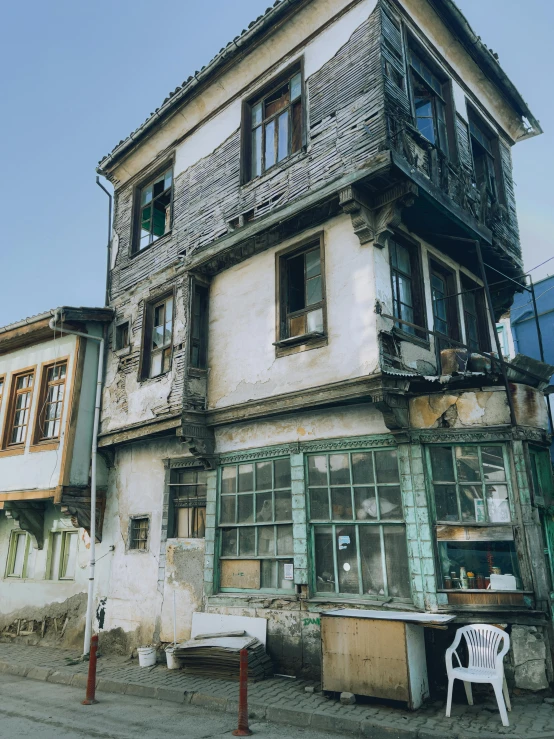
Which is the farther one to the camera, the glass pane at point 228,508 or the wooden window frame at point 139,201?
the wooden window frame at point 139,201

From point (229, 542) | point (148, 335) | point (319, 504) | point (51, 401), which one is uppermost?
point (148, 335)

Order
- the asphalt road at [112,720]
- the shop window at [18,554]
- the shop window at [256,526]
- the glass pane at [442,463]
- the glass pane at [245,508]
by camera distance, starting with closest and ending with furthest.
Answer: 1. the asphalt road at [112,720]
2. the glass pane at [442,463]
3. the shop window at [256,526]
4. the glass pane at [245,508]
5. the shop window at [18,554]

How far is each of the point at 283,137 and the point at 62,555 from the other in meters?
10.2

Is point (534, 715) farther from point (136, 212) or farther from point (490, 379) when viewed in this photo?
point (136, 212)

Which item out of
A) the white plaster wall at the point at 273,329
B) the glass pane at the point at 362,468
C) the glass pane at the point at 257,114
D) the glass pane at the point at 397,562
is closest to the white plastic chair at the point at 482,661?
the glass pane at the point at 397,562

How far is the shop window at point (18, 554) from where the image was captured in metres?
13.4

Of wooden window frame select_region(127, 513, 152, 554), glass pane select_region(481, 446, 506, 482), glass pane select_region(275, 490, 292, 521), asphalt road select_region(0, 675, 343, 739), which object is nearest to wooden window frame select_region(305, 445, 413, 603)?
glass pane select_region(275, 490, 292, 521)

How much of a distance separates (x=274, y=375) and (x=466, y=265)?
4.68 metres

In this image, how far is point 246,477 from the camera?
377 inches

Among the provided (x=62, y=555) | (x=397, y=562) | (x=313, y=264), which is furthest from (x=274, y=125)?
(x=62, y=555)

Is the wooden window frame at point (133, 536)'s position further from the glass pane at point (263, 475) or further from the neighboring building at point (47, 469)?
the glass pane at point (263, 475)

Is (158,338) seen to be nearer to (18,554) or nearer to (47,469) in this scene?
(47,469)

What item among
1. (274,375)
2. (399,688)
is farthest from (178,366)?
(399,688)

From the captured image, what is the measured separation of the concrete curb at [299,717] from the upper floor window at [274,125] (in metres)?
8.53
